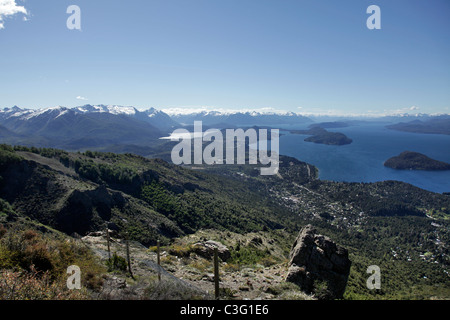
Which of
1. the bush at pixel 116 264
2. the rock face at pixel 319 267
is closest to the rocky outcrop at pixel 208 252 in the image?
the rock face at pixel 319 267

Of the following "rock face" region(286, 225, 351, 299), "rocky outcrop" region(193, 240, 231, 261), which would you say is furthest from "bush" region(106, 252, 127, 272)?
"rock face" region(286, 225, 351, 299)

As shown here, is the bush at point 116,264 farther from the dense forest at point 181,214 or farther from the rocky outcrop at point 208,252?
the rocky outcrop at point 208,252

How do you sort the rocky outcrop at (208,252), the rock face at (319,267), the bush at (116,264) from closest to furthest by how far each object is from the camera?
the bush at (116,264) → the rock face at (319,267) → the rocky outcrop at (208,252)

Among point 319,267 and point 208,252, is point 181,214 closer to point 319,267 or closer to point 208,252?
point 208,252

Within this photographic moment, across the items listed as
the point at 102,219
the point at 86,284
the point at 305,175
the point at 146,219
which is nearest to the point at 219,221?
the point at 146,219

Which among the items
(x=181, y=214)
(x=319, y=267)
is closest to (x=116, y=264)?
(x=319, y=267)

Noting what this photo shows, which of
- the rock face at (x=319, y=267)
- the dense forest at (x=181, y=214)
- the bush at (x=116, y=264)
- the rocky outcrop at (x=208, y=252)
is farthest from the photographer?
the dense forest at (x=181, y=214)

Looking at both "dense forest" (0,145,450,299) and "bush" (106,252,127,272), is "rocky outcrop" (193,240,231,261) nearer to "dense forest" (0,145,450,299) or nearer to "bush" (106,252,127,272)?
"dense forest" (0,145,450,299)

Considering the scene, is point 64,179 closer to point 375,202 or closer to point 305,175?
point 375,202
